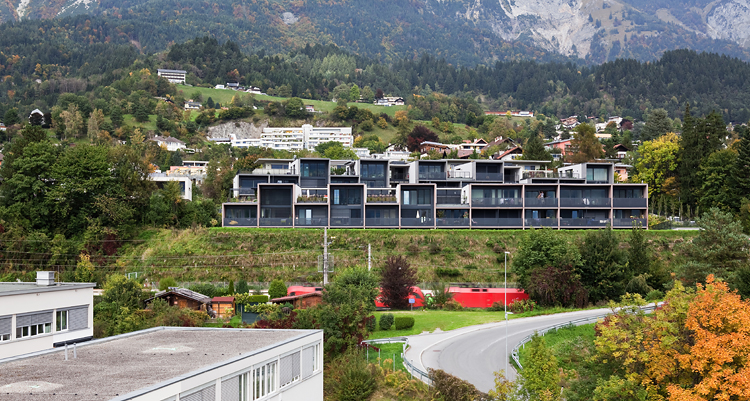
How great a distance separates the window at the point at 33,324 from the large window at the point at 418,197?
41.4m

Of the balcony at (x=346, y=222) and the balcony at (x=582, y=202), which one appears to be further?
the balcony at (x=582, y=202)

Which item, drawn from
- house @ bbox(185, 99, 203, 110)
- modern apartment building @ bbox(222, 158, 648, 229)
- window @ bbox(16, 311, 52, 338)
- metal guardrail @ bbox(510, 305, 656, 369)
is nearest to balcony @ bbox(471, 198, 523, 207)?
modern apartment building @ bbox(222, 158, 648, 229)

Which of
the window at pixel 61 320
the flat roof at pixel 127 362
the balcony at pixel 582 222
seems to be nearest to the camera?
the flat roof at pixel 127 362

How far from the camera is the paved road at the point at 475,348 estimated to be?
101 ft


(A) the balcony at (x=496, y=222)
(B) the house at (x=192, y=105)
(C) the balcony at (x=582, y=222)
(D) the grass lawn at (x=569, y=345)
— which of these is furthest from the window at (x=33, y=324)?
(B) the house at (x=192, y=105)

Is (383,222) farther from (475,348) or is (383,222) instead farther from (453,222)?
(475,348)

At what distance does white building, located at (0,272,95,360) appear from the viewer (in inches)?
1110

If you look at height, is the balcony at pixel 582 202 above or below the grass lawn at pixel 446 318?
above

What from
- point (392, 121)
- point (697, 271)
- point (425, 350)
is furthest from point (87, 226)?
point (392, 121)

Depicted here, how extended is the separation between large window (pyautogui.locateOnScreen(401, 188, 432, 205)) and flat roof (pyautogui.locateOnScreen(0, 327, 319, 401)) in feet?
137

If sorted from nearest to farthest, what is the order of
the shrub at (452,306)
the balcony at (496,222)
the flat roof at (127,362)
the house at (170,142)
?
1. the flat roof at (127,362)
2. the shrub at (452,306)
3. the balcony at (496,222)
4. the house at (170,142)

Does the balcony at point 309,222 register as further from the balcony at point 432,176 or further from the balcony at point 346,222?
the balcony at point 432,176

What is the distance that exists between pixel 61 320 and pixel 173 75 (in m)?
168

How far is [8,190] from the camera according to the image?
64625mm
